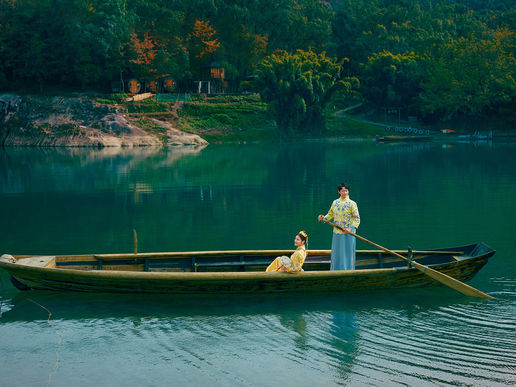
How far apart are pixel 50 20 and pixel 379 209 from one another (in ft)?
196

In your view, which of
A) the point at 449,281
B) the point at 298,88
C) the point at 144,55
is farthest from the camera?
the point at 144,55

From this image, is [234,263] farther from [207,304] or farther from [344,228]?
[344,228]

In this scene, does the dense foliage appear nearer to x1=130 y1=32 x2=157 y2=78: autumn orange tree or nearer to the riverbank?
x1=130 y1=32 x2=157 y2=78: autumn orange tree

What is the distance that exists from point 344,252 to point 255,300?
7.05 feet

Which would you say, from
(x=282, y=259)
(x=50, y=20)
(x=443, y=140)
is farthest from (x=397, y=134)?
(x=282, y=259)

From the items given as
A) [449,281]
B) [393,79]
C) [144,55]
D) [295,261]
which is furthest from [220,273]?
[393,79]

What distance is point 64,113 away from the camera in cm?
6412

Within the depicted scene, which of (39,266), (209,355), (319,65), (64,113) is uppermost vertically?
(319,65)

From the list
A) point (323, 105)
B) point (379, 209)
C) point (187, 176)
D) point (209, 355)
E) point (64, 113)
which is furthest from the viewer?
point (323, 105)

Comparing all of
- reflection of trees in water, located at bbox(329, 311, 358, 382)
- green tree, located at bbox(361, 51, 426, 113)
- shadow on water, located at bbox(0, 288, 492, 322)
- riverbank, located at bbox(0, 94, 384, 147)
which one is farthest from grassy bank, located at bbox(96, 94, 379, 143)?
reflection of trees in water, located at bbox(329, 311, 358, 382)

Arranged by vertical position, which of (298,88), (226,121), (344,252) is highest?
(298,88)

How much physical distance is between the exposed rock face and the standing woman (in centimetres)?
5220

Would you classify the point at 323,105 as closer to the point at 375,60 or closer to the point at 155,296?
the point at 375,60

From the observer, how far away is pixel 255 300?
1212 centimetres
